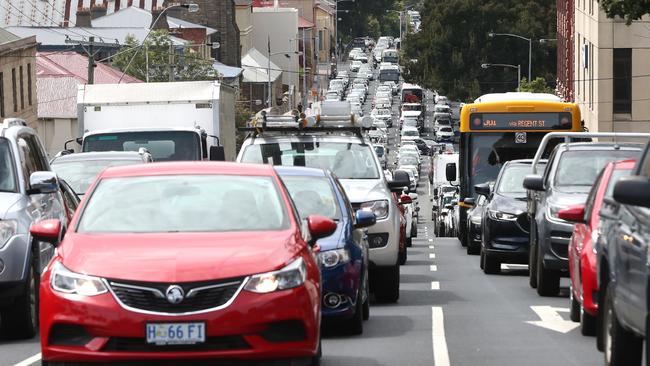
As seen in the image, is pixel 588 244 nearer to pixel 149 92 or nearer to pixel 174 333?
pixel 174 333

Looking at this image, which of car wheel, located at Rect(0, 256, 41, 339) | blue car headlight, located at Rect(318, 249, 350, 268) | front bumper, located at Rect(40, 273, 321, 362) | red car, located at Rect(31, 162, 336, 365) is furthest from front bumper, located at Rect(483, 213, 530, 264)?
front bumper, located at Rect(40, 273, 321, 362)

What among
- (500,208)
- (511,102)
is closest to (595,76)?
(511,102)

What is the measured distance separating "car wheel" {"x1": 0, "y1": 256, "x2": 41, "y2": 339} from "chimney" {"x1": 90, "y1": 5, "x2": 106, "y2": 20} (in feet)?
297

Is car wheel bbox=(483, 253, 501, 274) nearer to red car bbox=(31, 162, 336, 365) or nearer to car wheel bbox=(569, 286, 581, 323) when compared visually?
car wheel bbox=(569, 286, 581, 323)

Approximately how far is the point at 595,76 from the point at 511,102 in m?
31.6

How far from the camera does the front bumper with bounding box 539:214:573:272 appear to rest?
722 inches

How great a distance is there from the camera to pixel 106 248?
10.4 metres

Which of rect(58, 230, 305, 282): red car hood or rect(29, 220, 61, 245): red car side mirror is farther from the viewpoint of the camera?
rect(29, 220, 61, 245): red car side mirror

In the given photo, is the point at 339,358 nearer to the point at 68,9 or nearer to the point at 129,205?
the point at 129,205

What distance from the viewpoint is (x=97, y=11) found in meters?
104

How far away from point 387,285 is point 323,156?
2.07 metres

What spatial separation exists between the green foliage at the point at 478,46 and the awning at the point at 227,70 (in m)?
11.8

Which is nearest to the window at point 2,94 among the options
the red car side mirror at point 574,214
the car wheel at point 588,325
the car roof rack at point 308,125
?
the car roof rack at point 308,125

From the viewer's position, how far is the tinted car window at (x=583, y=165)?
19609 mm
